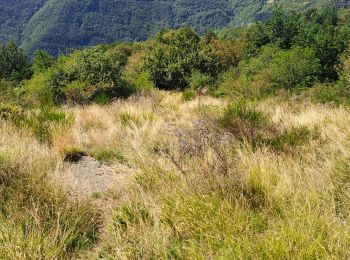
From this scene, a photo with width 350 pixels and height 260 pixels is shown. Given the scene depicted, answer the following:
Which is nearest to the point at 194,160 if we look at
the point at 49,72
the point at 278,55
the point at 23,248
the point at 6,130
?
the point at 23,248

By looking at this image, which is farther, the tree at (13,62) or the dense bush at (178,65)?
the tree at (13,62)

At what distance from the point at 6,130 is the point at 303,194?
4860 mm

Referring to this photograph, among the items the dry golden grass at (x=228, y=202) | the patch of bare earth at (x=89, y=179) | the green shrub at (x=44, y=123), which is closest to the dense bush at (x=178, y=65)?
the green shrub at (x=44, y=123)

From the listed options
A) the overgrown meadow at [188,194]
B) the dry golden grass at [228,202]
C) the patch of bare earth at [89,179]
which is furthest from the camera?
the patch of bare earth at [89,179]

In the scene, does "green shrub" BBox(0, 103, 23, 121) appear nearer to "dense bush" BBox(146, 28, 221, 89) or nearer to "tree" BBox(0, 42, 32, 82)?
"dense bush" BBox(146, 28, 221, 89)

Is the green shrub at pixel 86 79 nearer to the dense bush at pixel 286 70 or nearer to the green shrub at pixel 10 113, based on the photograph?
the green shrub at pixel 10 113

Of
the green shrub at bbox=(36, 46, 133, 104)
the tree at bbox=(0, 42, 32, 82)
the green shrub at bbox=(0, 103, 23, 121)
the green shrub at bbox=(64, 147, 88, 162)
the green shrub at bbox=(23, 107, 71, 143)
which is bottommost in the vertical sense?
the tree at bbox=(0, 42, 32, 82)

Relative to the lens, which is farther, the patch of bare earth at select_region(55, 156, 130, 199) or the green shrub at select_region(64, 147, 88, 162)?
the green shrub at select_region(64, 147, 88, 162)

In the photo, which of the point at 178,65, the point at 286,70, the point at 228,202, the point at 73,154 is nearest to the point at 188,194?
the point at 228,202

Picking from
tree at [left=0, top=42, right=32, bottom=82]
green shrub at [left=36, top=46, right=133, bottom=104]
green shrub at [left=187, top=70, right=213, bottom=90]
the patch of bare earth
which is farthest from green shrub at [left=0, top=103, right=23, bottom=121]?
tree at [left=0, top=42, right=32, bottom=82]

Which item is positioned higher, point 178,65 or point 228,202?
point 228,202

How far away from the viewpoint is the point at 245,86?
2373cm

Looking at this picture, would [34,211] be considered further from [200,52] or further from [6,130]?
[200,52]

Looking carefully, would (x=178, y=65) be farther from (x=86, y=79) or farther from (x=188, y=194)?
(x=188, y=194)
